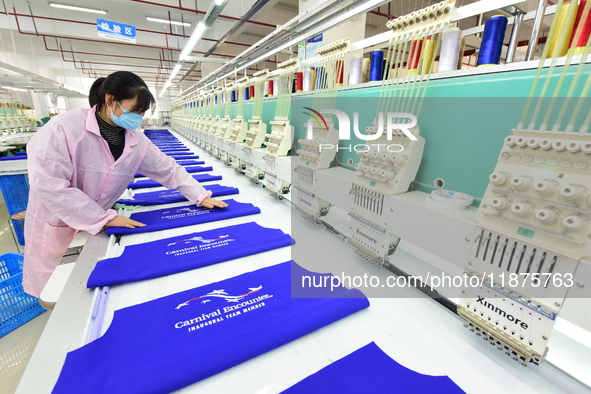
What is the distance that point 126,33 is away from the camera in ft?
18.4

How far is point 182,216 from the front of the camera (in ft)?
6.01

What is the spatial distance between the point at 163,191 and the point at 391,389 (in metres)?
2.33

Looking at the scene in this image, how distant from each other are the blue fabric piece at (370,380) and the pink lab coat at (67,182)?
1452 millimetres

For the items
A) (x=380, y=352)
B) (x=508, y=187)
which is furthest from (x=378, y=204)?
(x=380, y=352)

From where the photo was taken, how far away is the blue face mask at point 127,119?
155 cm

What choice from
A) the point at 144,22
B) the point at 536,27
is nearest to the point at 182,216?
the point at 536,27

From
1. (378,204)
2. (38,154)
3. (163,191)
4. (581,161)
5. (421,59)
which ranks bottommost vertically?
(163,191)

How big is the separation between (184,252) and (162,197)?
3.44ft

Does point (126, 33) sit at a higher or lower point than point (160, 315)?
higher

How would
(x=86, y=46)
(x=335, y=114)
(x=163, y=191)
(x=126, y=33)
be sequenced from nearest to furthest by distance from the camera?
(x=335, y=114) → (x=163, y=191) → (x=126, y=33) → (x=86, y=46)

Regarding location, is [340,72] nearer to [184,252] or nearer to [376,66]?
[376,66]

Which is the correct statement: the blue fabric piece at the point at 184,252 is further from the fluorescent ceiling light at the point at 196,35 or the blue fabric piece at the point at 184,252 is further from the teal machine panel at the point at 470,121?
the fluorescent ceiling light at the point at 196,35

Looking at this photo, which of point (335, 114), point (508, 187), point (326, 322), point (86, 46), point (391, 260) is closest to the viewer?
point (508, 187)

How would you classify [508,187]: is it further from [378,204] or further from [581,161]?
[378,204]
